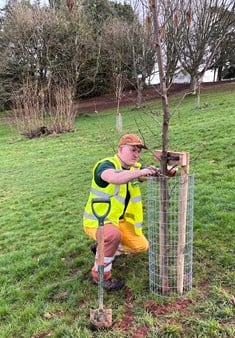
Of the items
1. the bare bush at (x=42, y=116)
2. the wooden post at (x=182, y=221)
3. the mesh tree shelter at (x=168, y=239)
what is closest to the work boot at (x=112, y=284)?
the mesh tree shelter at (x=168, y=239)

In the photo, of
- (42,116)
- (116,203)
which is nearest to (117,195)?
(116,203)

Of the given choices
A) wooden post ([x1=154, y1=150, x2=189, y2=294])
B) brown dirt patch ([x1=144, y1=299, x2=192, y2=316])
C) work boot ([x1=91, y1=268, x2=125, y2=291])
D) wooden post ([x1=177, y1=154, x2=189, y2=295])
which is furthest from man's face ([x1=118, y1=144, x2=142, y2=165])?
brown dirt patch ([x1=144, y1=299, x2=192, y2=316])

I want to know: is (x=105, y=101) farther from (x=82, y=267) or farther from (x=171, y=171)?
(x=171, y=171)

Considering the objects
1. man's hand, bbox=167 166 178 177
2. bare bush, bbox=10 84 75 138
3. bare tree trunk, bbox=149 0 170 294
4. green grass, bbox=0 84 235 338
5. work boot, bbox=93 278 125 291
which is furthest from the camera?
bare bush, bbox=10 84 75 138

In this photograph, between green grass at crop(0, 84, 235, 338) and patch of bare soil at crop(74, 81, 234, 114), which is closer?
green grass at crop(0, 84, 235, 338)

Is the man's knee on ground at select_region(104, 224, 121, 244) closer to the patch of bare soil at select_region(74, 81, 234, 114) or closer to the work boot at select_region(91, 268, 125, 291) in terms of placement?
the work boot at select_region(91, 268, 125, 291)

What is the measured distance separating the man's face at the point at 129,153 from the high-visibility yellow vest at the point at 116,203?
61 mm

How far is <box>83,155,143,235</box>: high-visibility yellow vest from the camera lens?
124 inches

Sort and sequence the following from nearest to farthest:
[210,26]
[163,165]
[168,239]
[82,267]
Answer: [163,165] < [168,239] < [82,267] < [210,26]

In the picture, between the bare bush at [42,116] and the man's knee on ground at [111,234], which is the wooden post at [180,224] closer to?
the man's knee on ground at [111,234]

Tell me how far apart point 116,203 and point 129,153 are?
1.45 ft

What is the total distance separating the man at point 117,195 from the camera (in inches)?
120

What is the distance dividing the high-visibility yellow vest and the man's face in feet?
0.20

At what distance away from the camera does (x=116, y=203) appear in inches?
127
